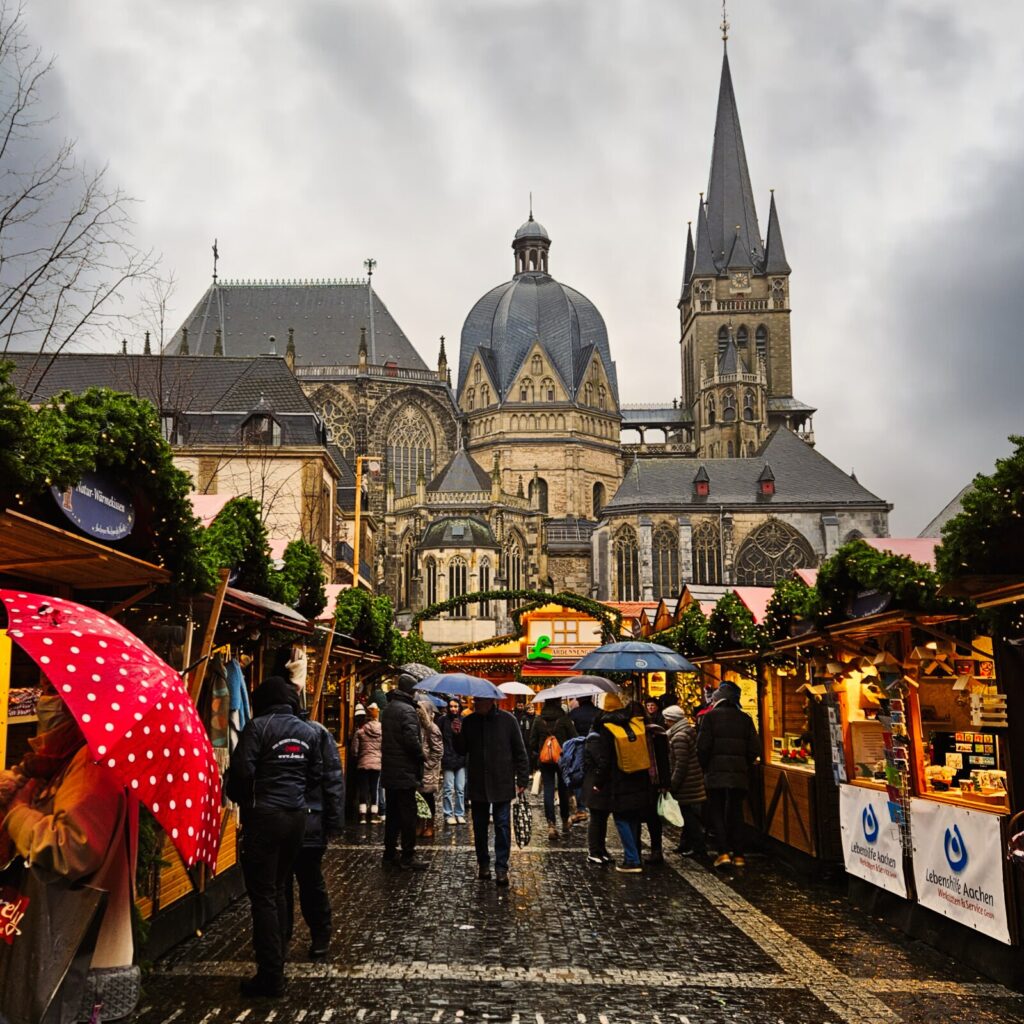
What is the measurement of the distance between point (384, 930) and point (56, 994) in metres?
Result: 4.07

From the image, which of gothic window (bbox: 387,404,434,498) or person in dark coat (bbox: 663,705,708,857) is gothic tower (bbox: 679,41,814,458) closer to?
gothic window (bbox: 387,404,434,498)

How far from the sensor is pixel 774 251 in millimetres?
85812

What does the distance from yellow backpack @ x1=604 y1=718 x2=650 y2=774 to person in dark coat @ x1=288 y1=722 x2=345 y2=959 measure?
3884mm

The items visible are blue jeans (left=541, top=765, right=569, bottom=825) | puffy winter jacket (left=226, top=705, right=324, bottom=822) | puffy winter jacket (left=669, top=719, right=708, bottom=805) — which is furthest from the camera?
blue jeans (left=541, top=765, right=569, bottom=825)

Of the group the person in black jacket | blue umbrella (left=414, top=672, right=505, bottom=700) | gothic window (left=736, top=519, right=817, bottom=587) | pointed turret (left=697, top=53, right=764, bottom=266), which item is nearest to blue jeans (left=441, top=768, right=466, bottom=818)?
blue umbrella (left=414, top=672, right=505, bottom=700)

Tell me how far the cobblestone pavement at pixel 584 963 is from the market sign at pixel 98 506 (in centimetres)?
240

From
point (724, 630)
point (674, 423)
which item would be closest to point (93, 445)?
point (724, 630)

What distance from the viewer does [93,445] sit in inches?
212

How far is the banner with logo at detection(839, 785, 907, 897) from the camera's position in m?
7.56

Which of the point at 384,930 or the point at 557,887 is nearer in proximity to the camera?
the point at 384,930

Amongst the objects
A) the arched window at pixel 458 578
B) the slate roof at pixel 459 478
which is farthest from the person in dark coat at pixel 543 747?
the slate roof at pixel 459 478

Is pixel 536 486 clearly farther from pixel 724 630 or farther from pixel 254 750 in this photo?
pixel 254 750

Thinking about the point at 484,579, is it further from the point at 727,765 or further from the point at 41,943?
the point at 41,943

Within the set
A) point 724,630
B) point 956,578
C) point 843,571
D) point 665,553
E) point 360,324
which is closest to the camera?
point 956,578
